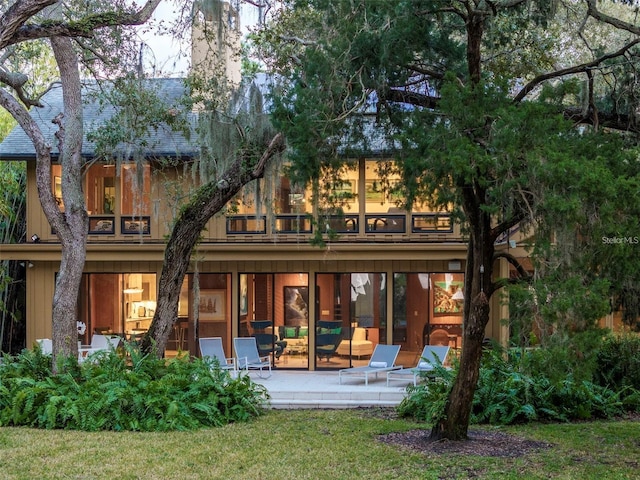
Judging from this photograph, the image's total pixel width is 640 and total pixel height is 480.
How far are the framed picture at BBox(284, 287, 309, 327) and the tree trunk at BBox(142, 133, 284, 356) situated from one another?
5.36m

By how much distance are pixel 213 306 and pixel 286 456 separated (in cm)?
928

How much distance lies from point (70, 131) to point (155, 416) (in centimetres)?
447

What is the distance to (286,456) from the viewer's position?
7727mm

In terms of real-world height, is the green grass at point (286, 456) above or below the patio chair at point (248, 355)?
below

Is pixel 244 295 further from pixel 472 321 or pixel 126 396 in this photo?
pixel 472 321

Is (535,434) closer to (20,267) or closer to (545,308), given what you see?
(545,308)

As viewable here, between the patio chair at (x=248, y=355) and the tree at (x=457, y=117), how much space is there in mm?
6804

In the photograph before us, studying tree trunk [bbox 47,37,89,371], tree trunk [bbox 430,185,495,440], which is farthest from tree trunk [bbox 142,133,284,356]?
tree trunk [bbox 430,185,495,440]

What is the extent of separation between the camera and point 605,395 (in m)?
11.0

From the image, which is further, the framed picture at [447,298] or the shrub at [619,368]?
the framed picture at [447,298]

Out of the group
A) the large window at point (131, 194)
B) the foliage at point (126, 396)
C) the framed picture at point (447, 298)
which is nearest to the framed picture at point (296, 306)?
the framed picture at point (447, 298)

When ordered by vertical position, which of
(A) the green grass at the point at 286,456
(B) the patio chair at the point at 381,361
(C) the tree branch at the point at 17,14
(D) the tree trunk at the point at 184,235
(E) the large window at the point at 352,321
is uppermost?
(C) the tree branch at the point at 17,14

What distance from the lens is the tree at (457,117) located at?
6.74 m

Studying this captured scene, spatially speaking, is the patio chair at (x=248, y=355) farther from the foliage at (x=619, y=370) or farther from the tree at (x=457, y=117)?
the tree at (x=457, y=117)
